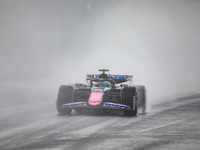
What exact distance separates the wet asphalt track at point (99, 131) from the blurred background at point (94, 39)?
144 ft

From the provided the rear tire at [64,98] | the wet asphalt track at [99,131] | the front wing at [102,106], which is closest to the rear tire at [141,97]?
the wet asphalt track at [99,131]

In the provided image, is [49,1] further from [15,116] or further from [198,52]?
[15,116]

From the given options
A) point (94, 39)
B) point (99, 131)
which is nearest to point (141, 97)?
point (99, 131)

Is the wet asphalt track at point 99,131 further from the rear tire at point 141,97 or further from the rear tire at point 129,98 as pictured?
the rear tire at point 141,97

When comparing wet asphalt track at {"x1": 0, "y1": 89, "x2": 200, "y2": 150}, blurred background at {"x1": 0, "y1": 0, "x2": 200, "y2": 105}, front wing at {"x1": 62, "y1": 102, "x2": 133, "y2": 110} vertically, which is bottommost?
wet asphalt track at {"x1": 0, "y1": 89, "x2": 200, "y2": 150}

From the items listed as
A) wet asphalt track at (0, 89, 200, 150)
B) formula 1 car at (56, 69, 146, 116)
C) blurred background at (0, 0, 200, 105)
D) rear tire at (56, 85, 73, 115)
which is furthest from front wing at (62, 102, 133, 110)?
blurred background at (0, 0, 200, 105)

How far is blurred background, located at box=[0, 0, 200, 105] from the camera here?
64375mm

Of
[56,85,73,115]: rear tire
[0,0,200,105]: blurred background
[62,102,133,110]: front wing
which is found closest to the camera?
[62,102,133,110]: front wing

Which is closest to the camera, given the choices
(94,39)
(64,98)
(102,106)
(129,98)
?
(102,106)

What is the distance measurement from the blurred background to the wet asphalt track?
144ft

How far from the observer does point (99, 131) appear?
354 inches

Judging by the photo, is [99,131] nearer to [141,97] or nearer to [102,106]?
[102,106]

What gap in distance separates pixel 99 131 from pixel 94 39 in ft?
298

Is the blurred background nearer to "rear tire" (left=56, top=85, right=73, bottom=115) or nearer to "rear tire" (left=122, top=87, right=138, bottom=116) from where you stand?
"rear tire" (left=56, top=85, right=73, bottom=115)
